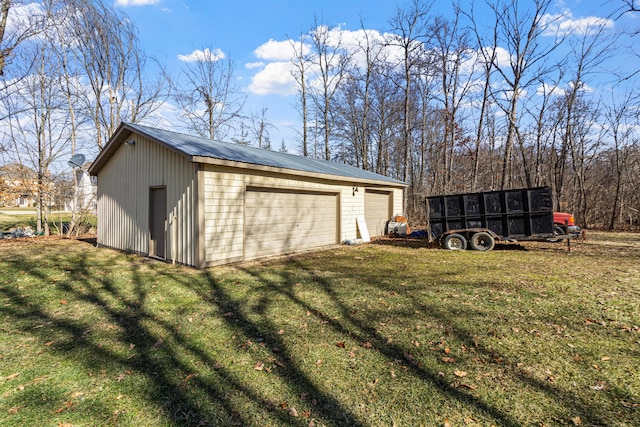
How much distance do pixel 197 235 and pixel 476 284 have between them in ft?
19.7

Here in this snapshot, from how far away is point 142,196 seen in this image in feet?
28.5

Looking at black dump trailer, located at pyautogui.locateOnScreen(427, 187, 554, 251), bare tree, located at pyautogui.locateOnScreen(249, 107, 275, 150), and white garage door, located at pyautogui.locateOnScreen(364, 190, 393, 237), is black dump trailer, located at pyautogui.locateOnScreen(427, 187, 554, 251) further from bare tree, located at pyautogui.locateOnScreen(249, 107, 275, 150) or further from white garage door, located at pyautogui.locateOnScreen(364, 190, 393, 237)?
bare tree, located at pyautogui.locateOnScreen(249, 107, 275, 150)

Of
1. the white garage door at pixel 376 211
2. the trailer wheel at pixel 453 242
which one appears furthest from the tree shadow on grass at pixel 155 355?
the white garage door at pixel 376 211

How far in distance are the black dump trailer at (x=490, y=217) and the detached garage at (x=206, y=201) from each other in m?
3.52

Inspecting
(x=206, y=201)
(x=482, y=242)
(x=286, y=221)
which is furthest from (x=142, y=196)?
(x=482, y=242)

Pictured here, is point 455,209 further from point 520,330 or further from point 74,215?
point 74,215

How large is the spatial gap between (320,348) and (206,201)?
16.0 ft

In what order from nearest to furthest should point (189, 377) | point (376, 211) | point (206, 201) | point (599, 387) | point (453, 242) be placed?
point (599, 387) → point (189, 377) → point (206, 201) → point (453, 242) → point (376, 211)

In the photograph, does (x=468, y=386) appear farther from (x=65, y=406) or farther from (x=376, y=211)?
(x=376, y=211)

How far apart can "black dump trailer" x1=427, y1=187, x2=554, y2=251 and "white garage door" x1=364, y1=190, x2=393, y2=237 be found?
3.82 meters

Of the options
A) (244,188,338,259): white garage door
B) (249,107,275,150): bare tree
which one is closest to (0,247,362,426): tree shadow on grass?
(244,188,338,259): white garage door

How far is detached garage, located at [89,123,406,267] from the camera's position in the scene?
7.26 metres

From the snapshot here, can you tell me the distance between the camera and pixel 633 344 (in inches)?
134

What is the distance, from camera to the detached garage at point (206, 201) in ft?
23.8
